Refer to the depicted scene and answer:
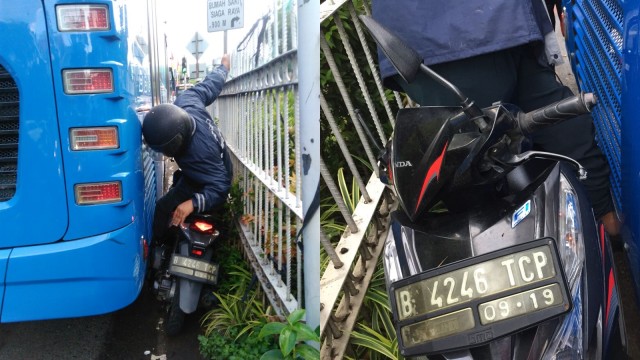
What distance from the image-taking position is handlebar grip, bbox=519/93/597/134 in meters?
1.38

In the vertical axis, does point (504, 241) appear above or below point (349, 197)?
above

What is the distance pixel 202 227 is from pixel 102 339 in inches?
35.1

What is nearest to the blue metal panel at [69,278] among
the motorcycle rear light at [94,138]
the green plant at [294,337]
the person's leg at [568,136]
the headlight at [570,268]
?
the motorcycle rear light at [94,138]

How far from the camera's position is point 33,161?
2615mm

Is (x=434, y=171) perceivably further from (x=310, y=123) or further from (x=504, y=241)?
(x=310, y=123)

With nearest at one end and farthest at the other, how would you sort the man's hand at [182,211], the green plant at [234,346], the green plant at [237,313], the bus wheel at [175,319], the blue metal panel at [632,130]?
the blue metal panel at [632,130]
the green plant at [234,346]
the green plant at [237,313]
the bus wheel at [175,319]
the man's hand at [182,211]

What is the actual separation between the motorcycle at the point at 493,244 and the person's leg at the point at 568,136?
10.8 inches

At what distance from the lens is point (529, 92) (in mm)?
2064

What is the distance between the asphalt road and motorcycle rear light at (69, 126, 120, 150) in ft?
4.21

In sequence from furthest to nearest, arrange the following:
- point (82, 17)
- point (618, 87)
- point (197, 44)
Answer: point (197, 44), point (82, 17), point (618, 87)

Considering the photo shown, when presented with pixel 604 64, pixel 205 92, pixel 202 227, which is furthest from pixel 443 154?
pixel 205 92

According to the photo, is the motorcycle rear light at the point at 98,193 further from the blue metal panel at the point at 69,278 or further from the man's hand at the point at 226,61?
the man's hand at the point at 226,61

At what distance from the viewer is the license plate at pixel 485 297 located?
1347 millimetres

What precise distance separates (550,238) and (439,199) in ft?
1.33
